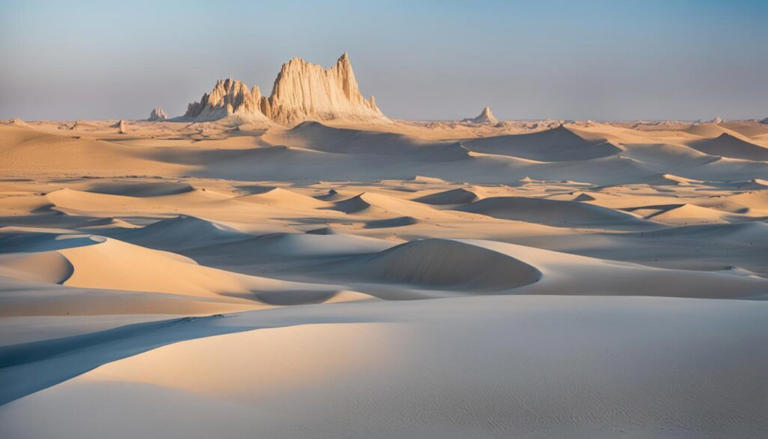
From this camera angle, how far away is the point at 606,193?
1759 inches

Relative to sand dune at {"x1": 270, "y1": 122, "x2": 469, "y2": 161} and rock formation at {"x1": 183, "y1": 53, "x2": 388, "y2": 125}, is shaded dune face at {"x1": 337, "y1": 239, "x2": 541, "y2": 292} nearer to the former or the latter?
sand dune at {"x1": 270, "y1": 122, "x2": 469, "y2": 161}

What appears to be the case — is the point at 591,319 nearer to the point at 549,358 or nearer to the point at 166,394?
the point at 549,358

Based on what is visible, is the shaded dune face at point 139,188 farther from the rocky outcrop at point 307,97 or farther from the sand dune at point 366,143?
the rocky outcrop at point 307,97

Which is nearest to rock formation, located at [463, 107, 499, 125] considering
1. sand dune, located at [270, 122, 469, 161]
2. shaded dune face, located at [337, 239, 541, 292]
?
sand dune, located at [270, 122, 469, 161]

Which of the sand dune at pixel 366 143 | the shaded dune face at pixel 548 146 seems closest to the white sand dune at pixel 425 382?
the sand dune at pixel 366 143

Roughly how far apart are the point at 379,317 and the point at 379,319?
7.1 inches

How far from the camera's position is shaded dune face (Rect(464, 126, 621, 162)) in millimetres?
72688

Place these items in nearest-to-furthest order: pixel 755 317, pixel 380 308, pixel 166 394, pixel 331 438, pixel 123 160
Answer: pixel 331 438, pixel 166 394, pixel 755 317, pixel 380 308, pixel 123 160

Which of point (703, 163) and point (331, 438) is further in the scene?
point (703, 163)

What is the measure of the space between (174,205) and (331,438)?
32.7 m

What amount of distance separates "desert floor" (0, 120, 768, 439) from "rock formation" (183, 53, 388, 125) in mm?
79363

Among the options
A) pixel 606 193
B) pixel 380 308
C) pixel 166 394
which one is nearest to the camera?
pixel 166 394

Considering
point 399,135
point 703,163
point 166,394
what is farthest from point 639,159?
point 166,394

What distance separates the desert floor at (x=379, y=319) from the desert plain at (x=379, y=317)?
29 mm
